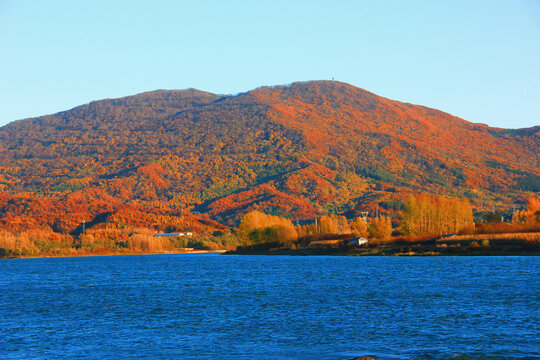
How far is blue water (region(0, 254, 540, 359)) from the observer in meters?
26.6

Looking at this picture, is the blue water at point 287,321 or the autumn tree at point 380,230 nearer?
the blue water at point 287,321

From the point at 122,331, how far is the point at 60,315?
33.2 feet

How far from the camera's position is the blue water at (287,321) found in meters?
26.6

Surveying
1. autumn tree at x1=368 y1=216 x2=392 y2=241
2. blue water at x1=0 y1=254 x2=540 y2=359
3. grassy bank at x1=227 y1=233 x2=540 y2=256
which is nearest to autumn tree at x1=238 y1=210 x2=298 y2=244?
grassy bank at x1=227 y1=233 x2=540 y2=256

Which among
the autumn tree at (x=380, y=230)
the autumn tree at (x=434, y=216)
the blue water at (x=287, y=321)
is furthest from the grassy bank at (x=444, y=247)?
the blue water at (x=287, y=321)

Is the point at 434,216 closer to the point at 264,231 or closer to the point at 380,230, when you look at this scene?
the point at 380,230

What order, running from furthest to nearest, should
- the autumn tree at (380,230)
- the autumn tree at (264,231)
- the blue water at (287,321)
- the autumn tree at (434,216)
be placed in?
the autumn tree at (264,231) → the autumn tree at (380,230) → the autumn tree at (434,216) → the blue water at (287,321)

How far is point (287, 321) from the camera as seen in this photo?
35.5m

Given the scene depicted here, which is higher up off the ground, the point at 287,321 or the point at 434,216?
the point at 434,216

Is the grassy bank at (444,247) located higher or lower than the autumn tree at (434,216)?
lower

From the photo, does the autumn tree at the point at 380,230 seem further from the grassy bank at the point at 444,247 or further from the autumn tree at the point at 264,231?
the autumn tree at the point at 264,231

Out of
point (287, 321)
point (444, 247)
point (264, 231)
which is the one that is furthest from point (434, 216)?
point (287, 321)

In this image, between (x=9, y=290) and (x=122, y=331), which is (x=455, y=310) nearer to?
(x=122, y=331)

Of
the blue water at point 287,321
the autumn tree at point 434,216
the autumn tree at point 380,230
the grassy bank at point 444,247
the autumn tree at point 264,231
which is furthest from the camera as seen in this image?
the autumn tree at point 264,231
